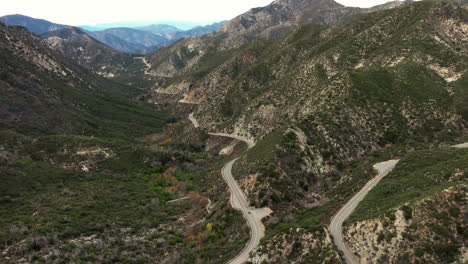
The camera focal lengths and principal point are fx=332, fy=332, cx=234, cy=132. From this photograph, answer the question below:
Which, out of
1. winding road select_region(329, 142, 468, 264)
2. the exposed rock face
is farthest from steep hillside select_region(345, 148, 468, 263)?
winding road select_region(329, 142, 468, 264)

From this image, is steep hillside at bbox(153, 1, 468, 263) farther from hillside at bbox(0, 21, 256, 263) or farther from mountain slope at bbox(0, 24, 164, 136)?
mountain slope at bbox(0, 24, 164, 136)

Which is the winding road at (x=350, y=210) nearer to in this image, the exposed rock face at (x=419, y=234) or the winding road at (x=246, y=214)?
the exposed rock face at (x=419, y=234)

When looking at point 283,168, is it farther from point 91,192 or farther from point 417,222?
point 91,192

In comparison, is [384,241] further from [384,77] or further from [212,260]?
[384,77]

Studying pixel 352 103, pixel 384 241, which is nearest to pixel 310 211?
pixel 384 241

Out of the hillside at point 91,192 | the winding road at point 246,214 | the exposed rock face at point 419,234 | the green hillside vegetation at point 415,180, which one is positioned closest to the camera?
the exposed rock face at point 419,234

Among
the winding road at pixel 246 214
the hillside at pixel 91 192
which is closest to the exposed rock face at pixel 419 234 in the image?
the winding road at pixel 246 214

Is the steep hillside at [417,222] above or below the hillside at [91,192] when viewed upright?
above
